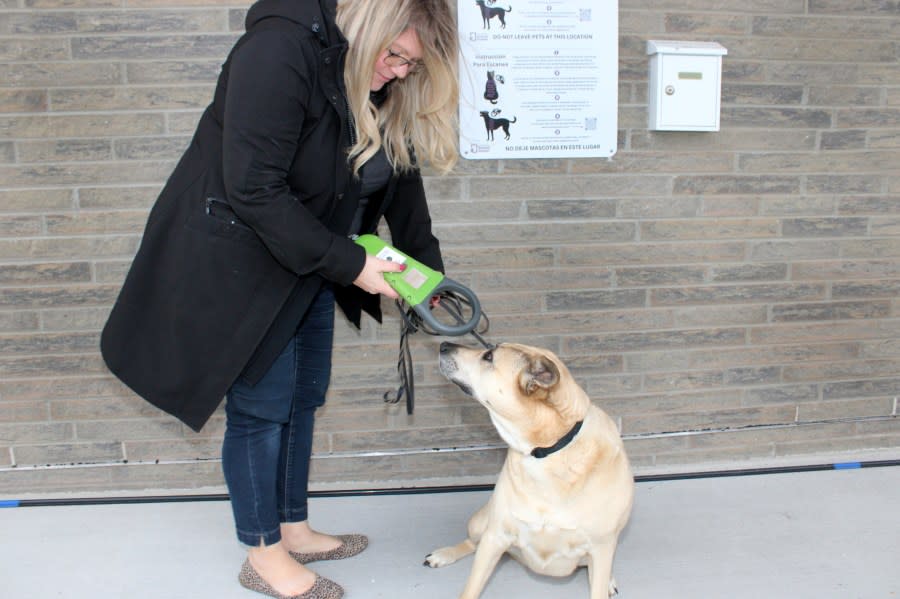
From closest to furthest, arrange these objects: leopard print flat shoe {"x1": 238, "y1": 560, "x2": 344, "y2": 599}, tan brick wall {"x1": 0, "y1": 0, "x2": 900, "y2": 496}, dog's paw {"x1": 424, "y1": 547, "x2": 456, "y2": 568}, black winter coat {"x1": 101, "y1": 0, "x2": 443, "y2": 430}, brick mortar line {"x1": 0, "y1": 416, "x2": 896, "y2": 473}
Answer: black winter coat {"x1": 101, "y1": 0, "x2": 443, "y2": 430}
leopard print flat shoe {"x1": 238, "y1": 560, "x2": 344, "y2": 599}
dog's paw {"x1": 424, "y1": 547, "x2": 456, "y2": 568}
tan brick wall {"x1": 0, "y1": 0, "x2": 900, "y2": 496}
brick mortar line {"x1": 0, "y1": 416, "x2": 896, "y2": 473}

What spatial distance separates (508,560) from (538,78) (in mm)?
1789

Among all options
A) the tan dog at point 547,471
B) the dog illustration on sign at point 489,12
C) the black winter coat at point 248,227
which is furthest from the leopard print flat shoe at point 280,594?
the dog illustration on sign at point 489,12

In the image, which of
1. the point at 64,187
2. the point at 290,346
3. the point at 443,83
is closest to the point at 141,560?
the point at 290,346

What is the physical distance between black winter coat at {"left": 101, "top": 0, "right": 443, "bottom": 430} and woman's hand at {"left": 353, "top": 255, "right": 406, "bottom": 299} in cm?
3

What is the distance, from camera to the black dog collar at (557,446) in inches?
83.0

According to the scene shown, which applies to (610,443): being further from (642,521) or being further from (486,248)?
(486,248)

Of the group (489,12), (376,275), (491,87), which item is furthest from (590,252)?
(376,275)

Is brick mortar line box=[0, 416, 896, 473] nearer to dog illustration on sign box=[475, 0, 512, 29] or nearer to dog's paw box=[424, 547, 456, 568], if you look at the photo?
dog's paw box=[424, 547, 456, 568]

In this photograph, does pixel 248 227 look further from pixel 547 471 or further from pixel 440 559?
pixel 440 559

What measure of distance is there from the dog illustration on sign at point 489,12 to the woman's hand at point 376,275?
1.25 m

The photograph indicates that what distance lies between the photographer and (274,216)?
1.90 metres

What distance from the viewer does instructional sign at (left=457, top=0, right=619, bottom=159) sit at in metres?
2.89

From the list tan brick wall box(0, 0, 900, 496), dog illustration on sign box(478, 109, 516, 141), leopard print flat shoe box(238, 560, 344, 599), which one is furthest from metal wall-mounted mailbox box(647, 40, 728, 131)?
leopard print flat shoe box(238, 560, 344, 599)

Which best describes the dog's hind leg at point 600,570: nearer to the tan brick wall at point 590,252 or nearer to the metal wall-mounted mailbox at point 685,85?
the tan brick wall at point 590,252
